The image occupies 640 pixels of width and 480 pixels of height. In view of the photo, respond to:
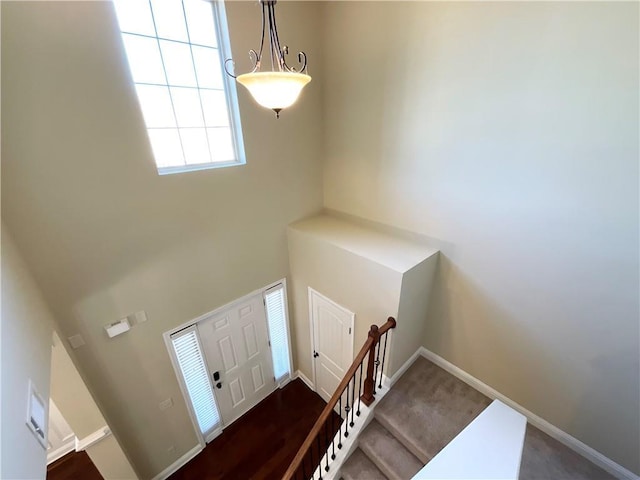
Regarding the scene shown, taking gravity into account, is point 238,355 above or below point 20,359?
below

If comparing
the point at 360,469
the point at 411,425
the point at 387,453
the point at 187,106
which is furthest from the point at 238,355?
the point at 187,106

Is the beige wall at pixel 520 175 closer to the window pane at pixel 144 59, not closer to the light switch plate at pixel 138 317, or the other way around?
the window pane at pixel 144 59

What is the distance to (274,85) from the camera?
1.41 m

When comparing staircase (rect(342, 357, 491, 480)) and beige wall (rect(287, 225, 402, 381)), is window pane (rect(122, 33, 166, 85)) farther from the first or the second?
staircase (rect(342, 357, 491, 480))

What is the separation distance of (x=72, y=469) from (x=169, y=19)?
556cm

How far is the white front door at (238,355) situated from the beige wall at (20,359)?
1.52 meters

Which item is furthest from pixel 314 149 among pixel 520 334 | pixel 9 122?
pixel 520 334

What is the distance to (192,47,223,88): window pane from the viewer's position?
2.64m

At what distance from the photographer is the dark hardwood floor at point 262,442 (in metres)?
3.53

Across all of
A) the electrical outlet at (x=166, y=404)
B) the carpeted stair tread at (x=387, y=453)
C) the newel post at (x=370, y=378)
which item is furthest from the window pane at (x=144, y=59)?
the carpeted stair tread at (x=387, y=453)

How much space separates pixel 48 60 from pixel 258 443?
15.5 feet

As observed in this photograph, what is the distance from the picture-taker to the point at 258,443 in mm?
3832

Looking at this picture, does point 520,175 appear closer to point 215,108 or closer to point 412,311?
point 412,311

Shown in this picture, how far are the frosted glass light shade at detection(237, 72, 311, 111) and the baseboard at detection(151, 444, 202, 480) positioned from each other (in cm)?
446
